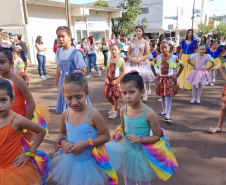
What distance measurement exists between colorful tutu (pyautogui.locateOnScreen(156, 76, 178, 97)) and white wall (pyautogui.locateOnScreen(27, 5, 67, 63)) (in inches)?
451

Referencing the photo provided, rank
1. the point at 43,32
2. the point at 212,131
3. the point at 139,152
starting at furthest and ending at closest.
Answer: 1. the point at 43,32
2. the point at 212,131
3. the point at 139,152

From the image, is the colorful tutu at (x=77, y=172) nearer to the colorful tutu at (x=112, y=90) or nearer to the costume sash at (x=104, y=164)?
the costume sash at (x=104, y=164)

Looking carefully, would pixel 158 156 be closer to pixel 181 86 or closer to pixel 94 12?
pixel 181 86

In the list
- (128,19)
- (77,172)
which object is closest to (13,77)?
(77,172)

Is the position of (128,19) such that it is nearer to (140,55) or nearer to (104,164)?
(140,55)

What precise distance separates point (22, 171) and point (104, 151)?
786 mm

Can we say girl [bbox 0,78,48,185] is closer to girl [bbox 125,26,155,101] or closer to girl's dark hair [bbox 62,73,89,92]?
girl's dark hair [bbox 62,73,89,92]

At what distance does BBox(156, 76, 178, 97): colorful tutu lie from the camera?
456 centimetres

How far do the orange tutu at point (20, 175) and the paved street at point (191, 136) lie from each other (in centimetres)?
101

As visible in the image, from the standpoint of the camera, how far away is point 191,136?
4.11 meters

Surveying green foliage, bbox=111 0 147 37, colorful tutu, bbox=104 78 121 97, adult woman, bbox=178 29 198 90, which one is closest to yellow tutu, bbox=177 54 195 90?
adult woman, bbox=178 29 198 90

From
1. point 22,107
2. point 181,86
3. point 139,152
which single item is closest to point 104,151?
point 139,152

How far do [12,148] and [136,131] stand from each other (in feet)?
4.17

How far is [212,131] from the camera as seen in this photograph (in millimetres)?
4168
